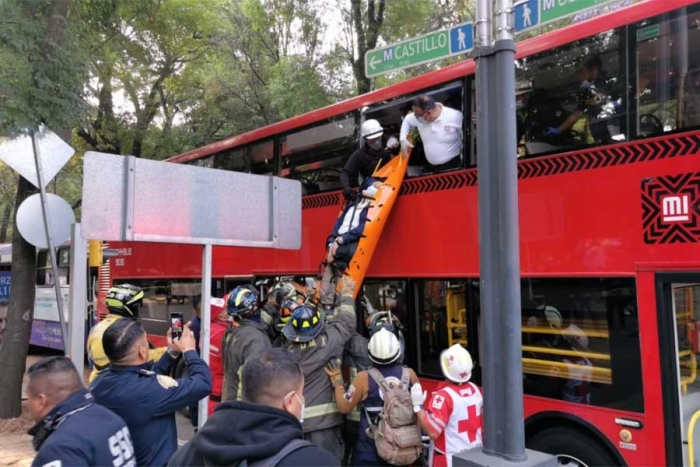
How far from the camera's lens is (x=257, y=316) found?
4.75 m

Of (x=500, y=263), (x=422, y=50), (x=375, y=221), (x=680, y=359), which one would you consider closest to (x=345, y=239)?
(x=375, y=221)

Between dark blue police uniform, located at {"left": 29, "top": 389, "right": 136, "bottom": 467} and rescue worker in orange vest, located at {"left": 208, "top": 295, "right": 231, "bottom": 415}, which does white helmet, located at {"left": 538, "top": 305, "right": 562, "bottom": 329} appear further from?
dark blue police uniform, located at {"left": 29, "top": 389, "right": 136, "bottom": 467}

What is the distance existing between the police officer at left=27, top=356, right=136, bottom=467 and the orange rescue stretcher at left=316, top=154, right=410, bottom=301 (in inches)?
135

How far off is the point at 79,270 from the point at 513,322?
318 cm

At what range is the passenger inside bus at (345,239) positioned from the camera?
5.73 metres

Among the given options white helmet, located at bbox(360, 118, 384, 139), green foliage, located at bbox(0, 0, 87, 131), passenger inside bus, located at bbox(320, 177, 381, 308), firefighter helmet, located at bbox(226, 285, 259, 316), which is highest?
→ green foliage, located at bbox(0, 0, 87, 131)

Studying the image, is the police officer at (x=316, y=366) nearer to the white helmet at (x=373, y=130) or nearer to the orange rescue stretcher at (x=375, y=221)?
the orange rescue stretcher at (x=375, y=221)

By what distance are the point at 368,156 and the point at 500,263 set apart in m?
3.74

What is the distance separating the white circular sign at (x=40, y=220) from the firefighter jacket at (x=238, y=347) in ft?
6.82

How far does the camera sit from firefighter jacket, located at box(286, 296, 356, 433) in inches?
164

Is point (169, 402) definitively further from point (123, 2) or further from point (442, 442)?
point (123, 2)

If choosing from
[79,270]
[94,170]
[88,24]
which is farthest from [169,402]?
[88,24]

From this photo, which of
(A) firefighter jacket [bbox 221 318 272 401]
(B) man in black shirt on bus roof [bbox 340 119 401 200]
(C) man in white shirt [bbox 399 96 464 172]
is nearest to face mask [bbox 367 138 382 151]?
(B) man in black shirt on bus roof [bbox 340 119 401 200]

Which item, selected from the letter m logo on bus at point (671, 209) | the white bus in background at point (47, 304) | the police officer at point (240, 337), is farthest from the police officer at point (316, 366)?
the white bus in background at point (47, 304)
